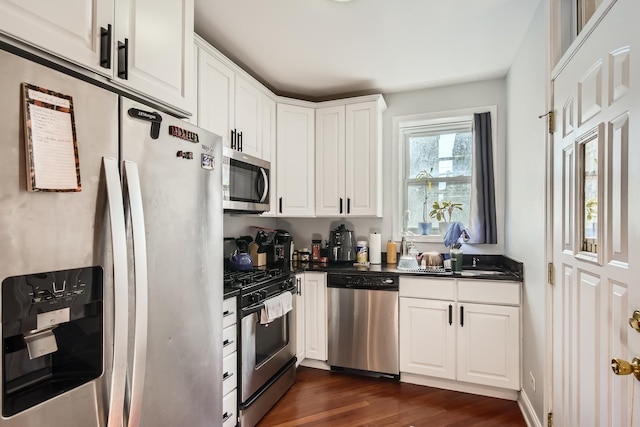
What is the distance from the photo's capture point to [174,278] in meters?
1.25

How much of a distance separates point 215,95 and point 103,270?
1.63 meters

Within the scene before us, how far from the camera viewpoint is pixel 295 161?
3178 millimetres

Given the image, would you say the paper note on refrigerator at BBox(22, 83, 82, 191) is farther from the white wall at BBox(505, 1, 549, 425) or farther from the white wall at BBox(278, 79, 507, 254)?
the white wall at BBox(278, 79, 507, 254)

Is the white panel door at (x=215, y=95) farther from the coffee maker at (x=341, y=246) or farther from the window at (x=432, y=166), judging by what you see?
the window at (x=432, y=166)

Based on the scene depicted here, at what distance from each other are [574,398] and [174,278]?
1761 mm

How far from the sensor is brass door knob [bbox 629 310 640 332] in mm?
909

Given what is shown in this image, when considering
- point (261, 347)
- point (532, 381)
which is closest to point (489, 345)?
point (532, 381)

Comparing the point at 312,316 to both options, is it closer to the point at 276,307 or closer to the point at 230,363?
the point at 276,307

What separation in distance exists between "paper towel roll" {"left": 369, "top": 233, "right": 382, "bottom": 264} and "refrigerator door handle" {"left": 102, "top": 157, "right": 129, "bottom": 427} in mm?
2493

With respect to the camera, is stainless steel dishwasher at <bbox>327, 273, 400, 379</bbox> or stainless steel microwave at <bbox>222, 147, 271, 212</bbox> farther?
stainless steel dishwasher at <bbox>327, 273, 400, 379</bbox>

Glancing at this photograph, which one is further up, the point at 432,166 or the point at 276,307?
the point at 432,166

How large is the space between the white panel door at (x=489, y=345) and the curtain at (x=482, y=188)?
2.43 feet

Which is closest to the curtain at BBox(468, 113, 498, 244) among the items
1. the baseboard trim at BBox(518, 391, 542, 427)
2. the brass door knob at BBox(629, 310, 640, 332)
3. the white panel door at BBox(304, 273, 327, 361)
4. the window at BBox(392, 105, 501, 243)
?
the window at BBox(392, 105, 501, 243)

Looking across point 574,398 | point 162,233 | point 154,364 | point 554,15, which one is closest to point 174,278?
point 162,233
